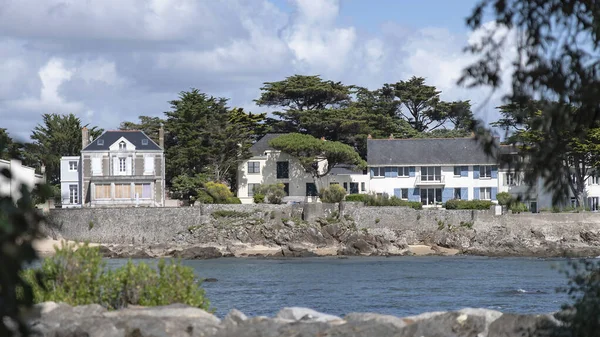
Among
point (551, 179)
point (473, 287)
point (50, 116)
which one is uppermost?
point (50, 116)

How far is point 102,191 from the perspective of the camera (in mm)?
62344

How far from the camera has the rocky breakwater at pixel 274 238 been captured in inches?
2203

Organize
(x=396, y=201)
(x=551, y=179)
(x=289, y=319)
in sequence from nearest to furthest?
1. (x=551, y=179)
2. (x=289, y=319)
3. (x=396, y=201)

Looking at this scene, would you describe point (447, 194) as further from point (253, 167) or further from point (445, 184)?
point (253, 167)

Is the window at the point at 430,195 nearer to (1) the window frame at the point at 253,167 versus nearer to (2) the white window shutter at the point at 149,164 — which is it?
(1) the window frame at the point at 253,167

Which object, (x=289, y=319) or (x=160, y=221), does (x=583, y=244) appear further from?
(x=289, y=319)

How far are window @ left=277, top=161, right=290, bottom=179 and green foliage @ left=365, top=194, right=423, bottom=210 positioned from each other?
7.34m

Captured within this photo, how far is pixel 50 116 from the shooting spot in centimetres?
6994

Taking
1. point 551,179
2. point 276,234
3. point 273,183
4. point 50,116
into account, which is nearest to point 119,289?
point 551,179

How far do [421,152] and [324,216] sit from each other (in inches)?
445

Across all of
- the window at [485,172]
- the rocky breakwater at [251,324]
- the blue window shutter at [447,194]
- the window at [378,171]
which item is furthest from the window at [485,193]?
the rocky breakwater at [251,324]

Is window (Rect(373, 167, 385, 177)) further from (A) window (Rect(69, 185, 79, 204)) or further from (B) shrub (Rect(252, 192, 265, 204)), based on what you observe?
(A) window (Rect(69, 185, 79, 204))

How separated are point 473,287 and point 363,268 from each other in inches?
387

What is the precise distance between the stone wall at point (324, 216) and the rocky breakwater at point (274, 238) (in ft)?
1.43
